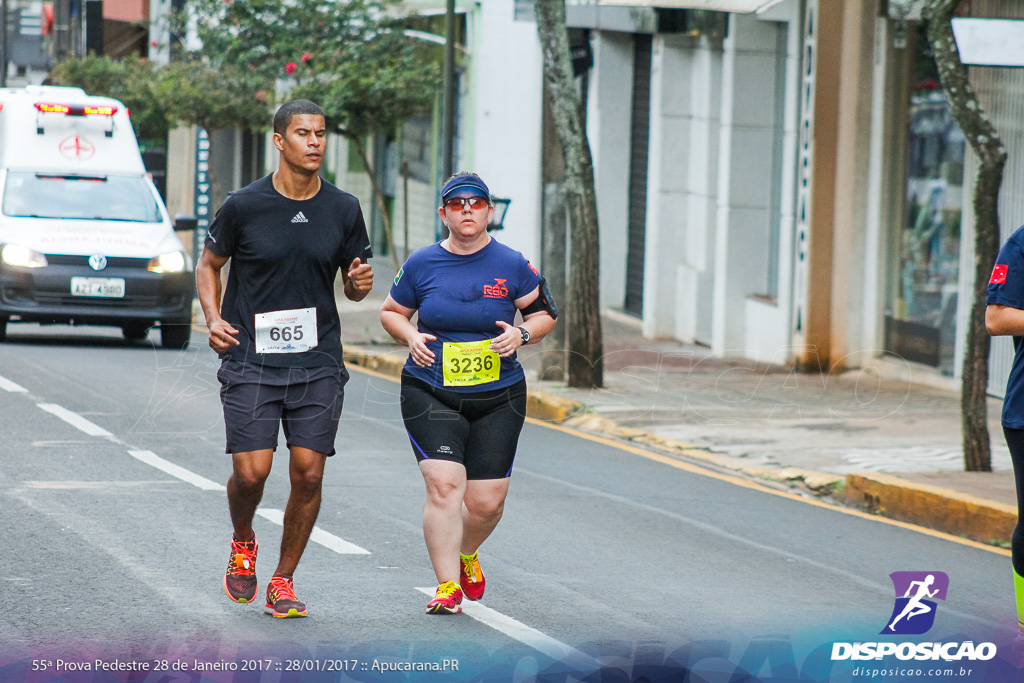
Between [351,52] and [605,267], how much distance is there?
5.14 meters

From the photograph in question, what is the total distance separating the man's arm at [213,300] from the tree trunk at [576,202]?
858cm

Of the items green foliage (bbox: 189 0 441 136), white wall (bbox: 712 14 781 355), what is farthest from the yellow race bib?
green foliage (bbox: 189 0 441 136)

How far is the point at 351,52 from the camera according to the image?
24.5m

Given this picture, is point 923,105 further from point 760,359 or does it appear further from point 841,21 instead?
point 760,359

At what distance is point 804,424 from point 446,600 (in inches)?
281

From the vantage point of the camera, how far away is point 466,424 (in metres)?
6.39

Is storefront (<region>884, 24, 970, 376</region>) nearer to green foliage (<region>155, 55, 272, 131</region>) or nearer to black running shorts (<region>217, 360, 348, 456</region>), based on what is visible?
black running shorts (<region>217, 360, 348, 456</region>)

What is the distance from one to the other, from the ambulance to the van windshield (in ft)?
0.03

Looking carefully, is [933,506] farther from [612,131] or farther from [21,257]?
[612,131]

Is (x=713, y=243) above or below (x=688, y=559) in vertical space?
above

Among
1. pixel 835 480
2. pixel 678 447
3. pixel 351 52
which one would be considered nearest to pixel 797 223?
pixel 678 447

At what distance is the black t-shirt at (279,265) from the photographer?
6160 millimetres

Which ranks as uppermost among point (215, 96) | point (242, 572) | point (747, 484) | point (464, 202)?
point (215, 96)

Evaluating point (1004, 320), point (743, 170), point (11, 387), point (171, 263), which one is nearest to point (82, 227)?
point (171, 263)
